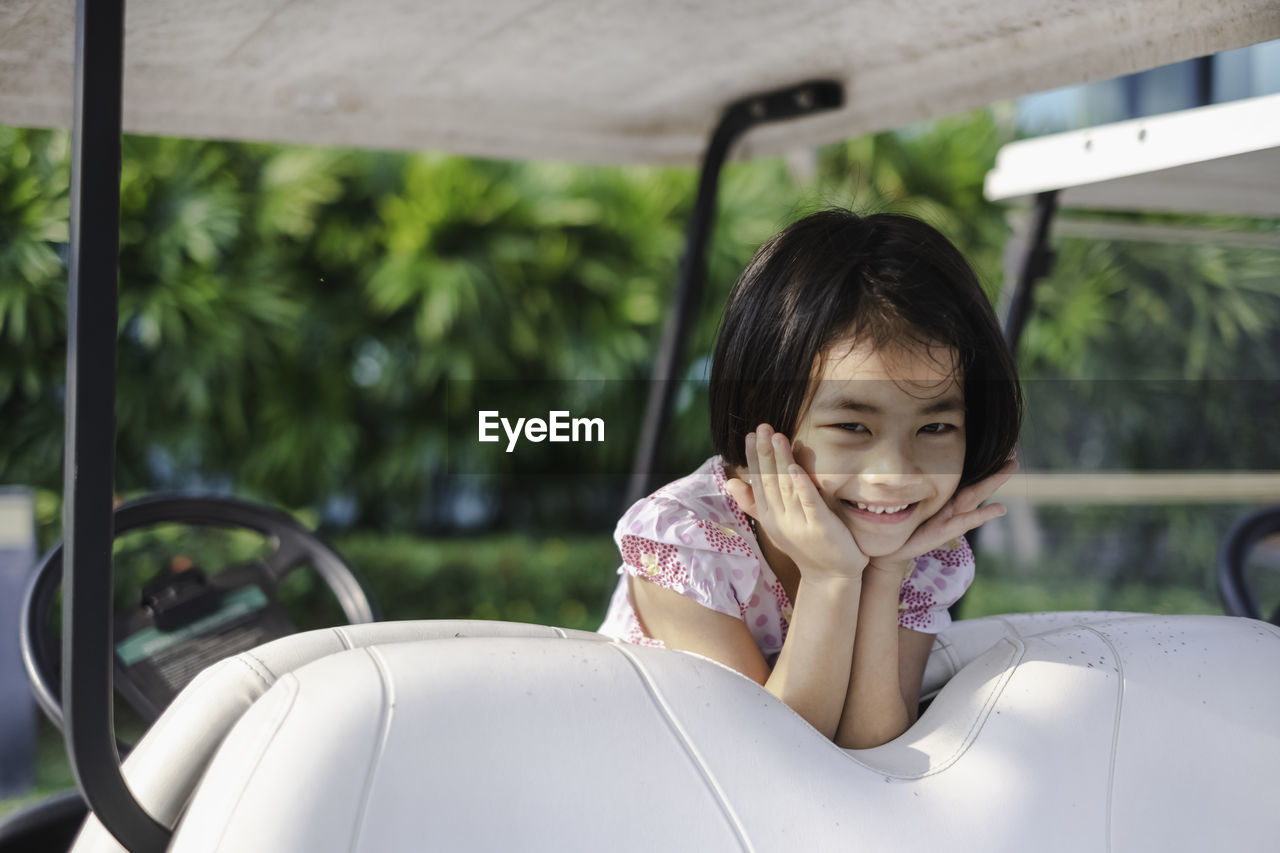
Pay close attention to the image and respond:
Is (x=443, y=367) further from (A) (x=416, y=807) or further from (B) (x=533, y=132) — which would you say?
(A) (x=416, y=807)

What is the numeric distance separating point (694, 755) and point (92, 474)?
450 millimetres

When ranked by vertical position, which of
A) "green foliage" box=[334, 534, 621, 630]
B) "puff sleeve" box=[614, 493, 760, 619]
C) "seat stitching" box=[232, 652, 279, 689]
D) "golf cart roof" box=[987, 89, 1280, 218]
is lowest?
"green foliage" box=[334, 534, 621, 630]

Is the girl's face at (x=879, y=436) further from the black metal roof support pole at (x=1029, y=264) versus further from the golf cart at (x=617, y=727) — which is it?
the black metal roof support pole at (x=1029, y=264)

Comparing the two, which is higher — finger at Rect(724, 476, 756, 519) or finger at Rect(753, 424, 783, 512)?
finger at Rect(753, 424, 783, 512)

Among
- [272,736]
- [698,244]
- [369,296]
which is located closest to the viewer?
[272,736]

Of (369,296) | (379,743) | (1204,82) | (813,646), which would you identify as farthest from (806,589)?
(369,296)

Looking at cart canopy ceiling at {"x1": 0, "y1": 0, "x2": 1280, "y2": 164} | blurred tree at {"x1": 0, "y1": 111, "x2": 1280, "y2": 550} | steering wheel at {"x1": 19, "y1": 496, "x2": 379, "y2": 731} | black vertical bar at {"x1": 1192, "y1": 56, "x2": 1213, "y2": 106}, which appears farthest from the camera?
blurred tree at {"x1": 0, "y1": 111, "x2": 1280, "y2": 550}

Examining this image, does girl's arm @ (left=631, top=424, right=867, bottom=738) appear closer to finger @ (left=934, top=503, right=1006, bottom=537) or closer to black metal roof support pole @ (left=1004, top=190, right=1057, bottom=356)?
finger @ (left=934, top=503, right=1006, bottom=537)

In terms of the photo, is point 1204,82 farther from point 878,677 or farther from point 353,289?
point 353,289

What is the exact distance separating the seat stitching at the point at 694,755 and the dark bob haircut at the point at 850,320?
291 mm

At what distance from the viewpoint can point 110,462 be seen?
0.80 meters

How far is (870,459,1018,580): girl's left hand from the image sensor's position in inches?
40.2

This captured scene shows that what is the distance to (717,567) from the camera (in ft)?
3.44

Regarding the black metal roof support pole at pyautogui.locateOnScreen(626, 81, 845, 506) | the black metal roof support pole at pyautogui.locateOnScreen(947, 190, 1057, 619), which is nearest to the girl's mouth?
the black metal roof support pole at pyautogui.locateOnScreen(626, 81, 845, 506)
